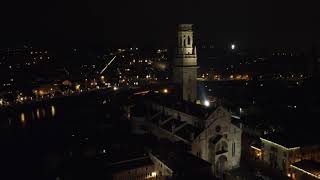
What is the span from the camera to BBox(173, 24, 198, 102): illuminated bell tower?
5073cm

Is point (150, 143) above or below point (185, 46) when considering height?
below

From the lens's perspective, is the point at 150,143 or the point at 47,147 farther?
the point at 47,147

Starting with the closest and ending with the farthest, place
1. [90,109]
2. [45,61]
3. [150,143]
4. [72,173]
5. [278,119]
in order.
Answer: [72,173], [150,143], [278,119], [90,109], [45,61]

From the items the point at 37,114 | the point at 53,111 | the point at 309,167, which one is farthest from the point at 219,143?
the point at 53,111

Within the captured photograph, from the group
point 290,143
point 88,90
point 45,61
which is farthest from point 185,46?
point 45,61

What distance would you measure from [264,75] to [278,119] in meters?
84.3

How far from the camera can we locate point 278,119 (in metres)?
55.8

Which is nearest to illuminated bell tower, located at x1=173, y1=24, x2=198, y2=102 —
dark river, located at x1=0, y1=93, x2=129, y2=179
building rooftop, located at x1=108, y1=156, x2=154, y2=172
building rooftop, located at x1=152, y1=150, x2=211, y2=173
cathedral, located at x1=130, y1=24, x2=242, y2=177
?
cathedral, located at x1=130, y1=24, x2=242, y2=177

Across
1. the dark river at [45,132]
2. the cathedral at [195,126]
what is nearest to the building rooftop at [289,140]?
the cathedral at [195,126]

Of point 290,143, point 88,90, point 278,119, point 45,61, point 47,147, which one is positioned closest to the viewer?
point 290,143

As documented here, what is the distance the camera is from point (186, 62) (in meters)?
52.0

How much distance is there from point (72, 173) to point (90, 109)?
41.9m

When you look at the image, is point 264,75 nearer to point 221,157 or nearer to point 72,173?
point 221,157

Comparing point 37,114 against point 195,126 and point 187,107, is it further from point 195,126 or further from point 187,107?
point 195,126
